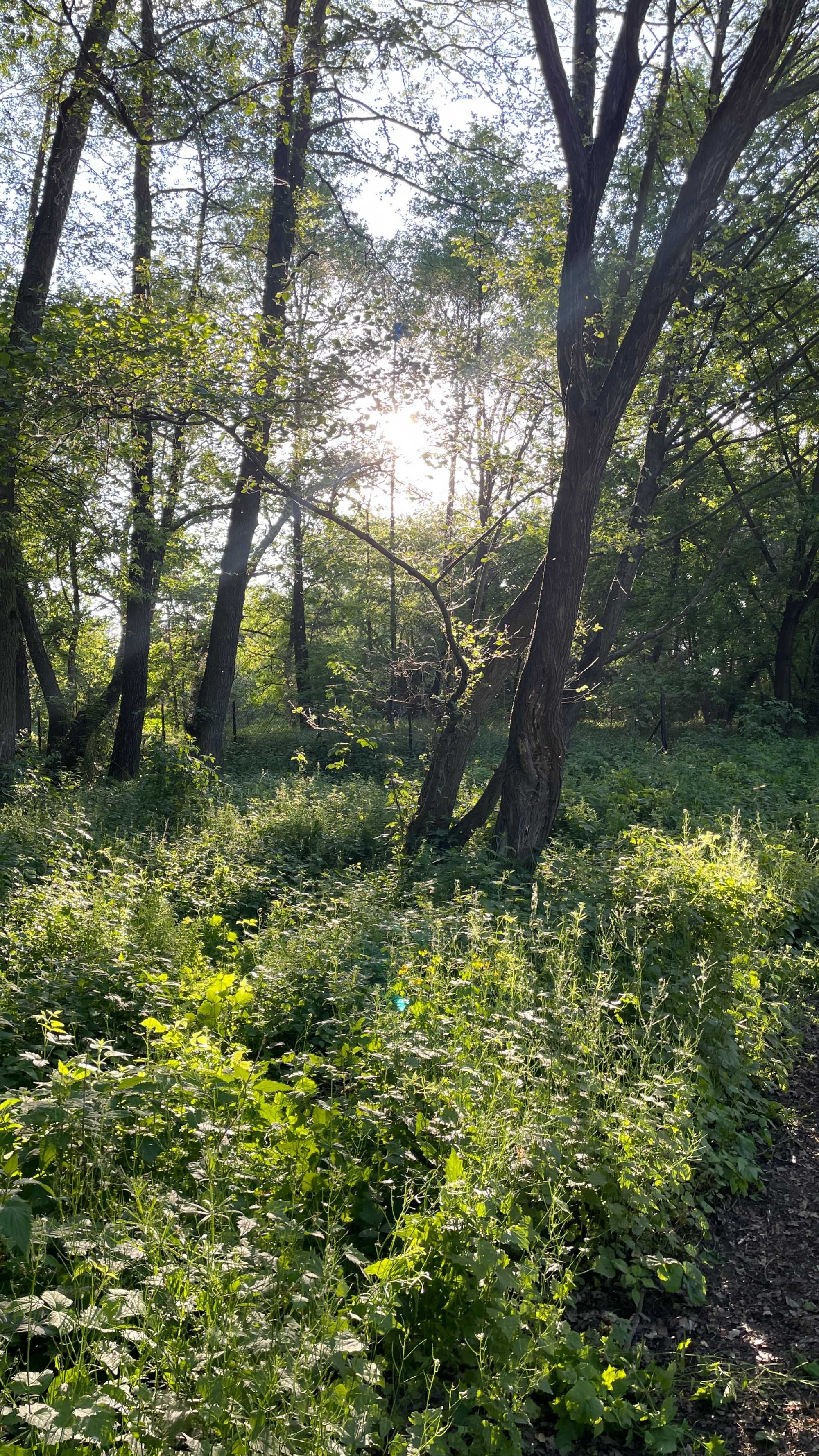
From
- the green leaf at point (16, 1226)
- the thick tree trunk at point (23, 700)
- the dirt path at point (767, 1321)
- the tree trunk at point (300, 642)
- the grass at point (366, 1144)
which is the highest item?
the tree trunk at point (300, 642)

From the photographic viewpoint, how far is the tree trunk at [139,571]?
1241 cm

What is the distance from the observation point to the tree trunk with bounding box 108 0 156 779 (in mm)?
12406

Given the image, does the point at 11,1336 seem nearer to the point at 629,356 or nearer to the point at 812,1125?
the point at 812,1125

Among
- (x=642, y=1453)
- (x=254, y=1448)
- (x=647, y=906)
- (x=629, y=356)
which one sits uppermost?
(x=629, y=356)

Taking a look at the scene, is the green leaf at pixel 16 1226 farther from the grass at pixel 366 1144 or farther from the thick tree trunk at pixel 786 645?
the thick tree trunk at pixel 786 645

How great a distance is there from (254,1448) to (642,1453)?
1.47 m

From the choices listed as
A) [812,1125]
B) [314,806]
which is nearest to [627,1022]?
[812,1125]

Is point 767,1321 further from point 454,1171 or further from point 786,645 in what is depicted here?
point 786,645

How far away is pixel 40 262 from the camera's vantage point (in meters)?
11.0

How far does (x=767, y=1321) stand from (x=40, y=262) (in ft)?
42.5

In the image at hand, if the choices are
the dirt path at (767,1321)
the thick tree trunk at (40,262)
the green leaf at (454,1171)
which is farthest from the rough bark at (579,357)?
the thick tree trunk at (40,262)

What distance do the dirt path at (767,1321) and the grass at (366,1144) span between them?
0.14 m

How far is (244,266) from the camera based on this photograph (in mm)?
16438

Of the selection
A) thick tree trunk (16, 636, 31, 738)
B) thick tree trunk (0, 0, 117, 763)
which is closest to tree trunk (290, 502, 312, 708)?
thick tree trunk (16, 636, 31, 738)
